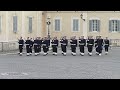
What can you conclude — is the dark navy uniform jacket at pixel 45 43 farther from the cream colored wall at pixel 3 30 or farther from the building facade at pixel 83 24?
the building facade at pixel 83 24

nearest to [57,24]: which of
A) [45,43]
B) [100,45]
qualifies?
[45,43]

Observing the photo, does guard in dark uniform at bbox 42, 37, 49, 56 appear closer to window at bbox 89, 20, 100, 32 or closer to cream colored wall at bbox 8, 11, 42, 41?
cream colored wall at bbox 8, 11, 42, 41

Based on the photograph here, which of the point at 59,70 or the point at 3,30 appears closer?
the point at 59,70

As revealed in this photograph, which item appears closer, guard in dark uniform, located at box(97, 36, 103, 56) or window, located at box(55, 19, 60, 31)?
guard in dark uniform, located at box(97, 36, 103, 56)

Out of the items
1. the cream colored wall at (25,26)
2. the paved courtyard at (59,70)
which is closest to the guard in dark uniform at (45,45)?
the cream colored wall at (25,26)

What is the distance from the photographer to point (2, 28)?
31125mm

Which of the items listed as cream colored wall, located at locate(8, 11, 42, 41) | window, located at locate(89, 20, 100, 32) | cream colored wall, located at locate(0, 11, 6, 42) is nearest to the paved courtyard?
cream colored wall, located at locate(8, 11, 42, 41)

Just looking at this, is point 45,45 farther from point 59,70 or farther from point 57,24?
point 57,24

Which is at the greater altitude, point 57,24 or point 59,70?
point 57,24
